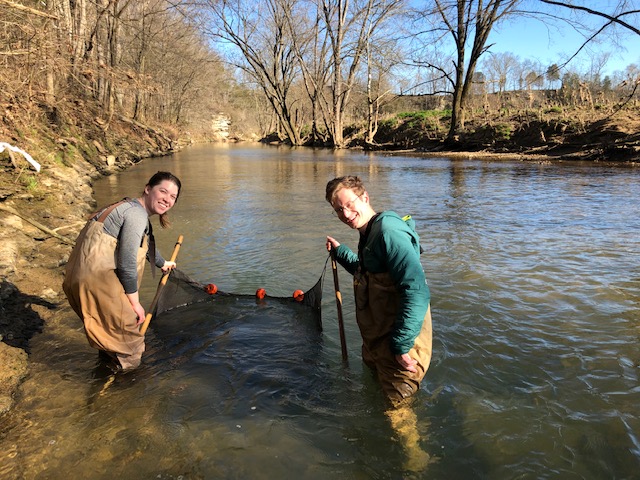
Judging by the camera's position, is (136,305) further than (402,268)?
Yes

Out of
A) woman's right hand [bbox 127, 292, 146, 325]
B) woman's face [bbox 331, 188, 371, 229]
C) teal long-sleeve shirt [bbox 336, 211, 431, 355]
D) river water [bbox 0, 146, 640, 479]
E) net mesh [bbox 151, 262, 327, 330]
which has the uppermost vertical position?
woman's face [bbox 331, 188, 371, 229]

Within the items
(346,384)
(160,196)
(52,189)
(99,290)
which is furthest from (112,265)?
(52,189)

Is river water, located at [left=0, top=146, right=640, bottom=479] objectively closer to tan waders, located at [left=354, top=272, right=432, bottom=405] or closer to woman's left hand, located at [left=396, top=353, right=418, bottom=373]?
tan waders, located at [left=354, top=272, right=432, bottom=405]

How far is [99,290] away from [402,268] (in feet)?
7.03

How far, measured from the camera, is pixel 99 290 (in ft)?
10.5

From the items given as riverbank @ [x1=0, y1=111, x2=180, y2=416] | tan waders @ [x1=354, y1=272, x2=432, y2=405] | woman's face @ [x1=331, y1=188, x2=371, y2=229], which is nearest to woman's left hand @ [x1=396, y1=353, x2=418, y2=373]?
tan waders @ [x1=354, y1=272, x2=432, y2=405]

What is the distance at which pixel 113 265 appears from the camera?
10.5 feet

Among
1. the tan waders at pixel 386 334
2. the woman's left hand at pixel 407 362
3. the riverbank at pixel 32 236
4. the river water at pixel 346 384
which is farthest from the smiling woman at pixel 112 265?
the woman's left hand at pixel 407 362

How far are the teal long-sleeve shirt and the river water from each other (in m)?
0.76

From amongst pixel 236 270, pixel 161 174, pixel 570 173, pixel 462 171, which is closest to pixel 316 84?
pixel 462 171

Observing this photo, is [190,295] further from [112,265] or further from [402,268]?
[402,268]

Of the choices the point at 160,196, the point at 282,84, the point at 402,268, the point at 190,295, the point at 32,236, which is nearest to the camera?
the point at 402,268

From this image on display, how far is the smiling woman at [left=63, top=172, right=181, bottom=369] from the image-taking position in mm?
3145

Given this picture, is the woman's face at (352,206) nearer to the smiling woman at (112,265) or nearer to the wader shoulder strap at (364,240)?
the wader shoulder strap at (364,240)
